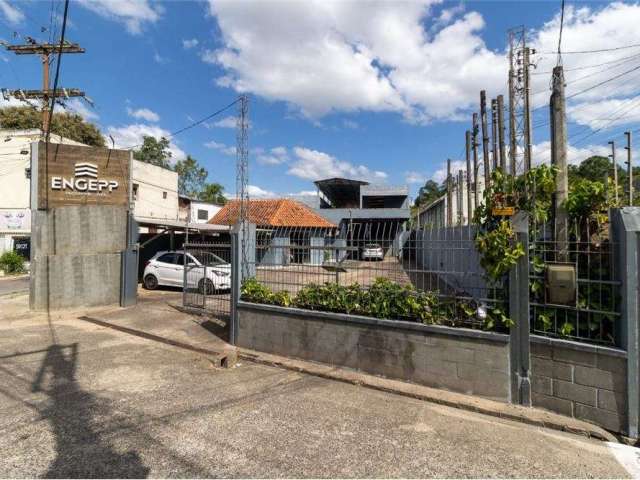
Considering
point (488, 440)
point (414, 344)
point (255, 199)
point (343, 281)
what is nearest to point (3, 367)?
point (343, 281)

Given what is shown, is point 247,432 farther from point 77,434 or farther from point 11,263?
point 11,263

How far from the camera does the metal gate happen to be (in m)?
8.61

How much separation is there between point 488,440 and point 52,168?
1157 centimetres

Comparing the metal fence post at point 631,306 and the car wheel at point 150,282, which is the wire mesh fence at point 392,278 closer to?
the metal fence post at point 631,306

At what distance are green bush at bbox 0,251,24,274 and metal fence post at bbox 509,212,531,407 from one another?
80.3 feet

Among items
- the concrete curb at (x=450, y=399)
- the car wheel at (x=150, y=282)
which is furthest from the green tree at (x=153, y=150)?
the concrete curb at (x=450, y=399)

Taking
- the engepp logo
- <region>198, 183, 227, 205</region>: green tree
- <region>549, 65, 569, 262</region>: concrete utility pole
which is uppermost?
<region>198, 183, 227, 205</region>: green tree

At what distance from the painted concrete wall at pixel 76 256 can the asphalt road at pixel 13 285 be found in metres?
5.73

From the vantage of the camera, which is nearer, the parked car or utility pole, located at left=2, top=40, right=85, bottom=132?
the parked car

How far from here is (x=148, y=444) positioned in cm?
335

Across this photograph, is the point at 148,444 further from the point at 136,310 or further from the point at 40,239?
the point at 40,239

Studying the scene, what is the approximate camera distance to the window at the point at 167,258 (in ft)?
43.6

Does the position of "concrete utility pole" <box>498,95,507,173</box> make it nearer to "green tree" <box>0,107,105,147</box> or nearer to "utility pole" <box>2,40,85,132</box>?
"utility pole" <box>2,40,85,132</box>

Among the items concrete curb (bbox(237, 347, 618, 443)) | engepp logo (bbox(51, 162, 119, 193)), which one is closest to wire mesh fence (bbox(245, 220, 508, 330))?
concrete curb (bbox(237, 347, 618, 443))
